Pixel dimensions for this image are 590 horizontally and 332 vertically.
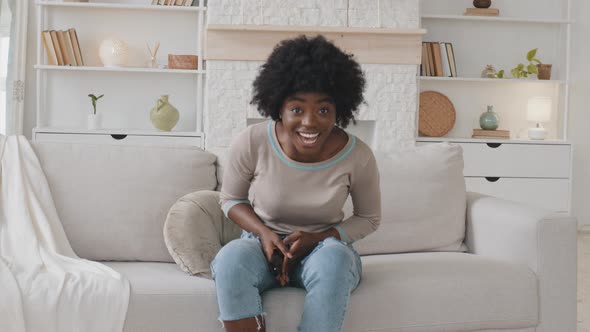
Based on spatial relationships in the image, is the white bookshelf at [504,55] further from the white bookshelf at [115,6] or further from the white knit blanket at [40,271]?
the white knit blanket at [40,271]

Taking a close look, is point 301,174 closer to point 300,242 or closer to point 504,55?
point 300,242

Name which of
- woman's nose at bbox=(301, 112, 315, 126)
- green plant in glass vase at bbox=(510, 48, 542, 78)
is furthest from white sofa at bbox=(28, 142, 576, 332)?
green plant in glass vase at bbox=(510, 48, 542, 78)

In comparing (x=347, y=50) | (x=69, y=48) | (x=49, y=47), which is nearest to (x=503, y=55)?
(x=347, y=50)

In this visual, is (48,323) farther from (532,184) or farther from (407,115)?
(532,184)

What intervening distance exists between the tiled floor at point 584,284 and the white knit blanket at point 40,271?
2.04 meters

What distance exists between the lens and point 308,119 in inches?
81.8

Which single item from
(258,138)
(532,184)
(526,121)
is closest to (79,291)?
(258,138)

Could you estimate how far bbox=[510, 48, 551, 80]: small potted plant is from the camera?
230 inches

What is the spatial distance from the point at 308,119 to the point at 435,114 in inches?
156

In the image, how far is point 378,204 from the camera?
7.35 feet

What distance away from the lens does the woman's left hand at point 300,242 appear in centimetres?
204

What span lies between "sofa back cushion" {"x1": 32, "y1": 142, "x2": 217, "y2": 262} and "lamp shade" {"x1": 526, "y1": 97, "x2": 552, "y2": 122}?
386 centimetres

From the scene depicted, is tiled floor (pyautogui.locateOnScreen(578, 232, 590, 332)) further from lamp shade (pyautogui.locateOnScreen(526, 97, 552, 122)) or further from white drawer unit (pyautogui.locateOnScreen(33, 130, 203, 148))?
white drawer unit (pyautogui.locateOnScreen(33, 130, 203, 148))

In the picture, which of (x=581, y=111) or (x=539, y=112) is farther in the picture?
(x=581, y=111)
